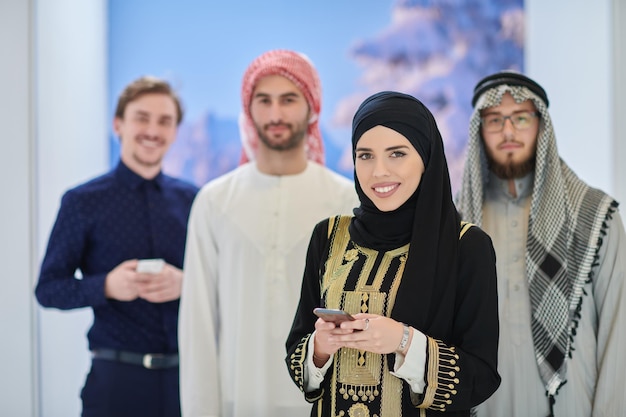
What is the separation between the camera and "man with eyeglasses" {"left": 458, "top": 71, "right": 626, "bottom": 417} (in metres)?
2.57

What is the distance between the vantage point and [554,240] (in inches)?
104

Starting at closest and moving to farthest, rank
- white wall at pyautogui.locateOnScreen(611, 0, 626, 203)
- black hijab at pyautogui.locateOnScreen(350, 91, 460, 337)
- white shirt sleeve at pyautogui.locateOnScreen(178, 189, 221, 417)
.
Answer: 1. black hijab at pyautogui.locateOnScreen(350, 91, 460, 337)
2. white shirt sleeve at pyautogui.locateOnScreen(178, 189, 221, 417)
3. white wall at pyautogui.locateOnScreen(611, 0, 626, 203)

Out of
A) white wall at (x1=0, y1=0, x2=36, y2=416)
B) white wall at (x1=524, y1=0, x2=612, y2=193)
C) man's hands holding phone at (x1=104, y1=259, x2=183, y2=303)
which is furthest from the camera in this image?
white wall at (x1=524, y1=0, x2=612, y2=193)

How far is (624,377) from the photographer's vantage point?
8.36 feet

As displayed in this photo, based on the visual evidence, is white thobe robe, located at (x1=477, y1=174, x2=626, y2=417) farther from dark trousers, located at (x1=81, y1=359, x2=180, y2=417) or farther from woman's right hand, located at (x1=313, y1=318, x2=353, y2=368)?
dark trousers, located at (x1=81, y1=359, x2=180, y2=417)

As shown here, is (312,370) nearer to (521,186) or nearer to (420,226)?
(420,226)

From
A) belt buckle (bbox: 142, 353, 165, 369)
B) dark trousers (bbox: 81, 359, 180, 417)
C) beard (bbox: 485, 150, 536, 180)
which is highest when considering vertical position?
beard (bbox: 485, 150, 536, 180)

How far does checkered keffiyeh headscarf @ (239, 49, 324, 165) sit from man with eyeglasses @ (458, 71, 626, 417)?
77 centimetres

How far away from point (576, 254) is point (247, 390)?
1440 mm

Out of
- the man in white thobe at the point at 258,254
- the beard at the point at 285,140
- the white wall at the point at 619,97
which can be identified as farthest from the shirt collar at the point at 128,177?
the white wall at the point at 619,97

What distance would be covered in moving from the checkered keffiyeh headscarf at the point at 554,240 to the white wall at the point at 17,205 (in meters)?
2.43

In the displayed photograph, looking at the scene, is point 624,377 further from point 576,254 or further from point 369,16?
point 369,16

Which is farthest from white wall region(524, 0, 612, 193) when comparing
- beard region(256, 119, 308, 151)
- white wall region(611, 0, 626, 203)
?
beard region(256, 119, 308, 151)

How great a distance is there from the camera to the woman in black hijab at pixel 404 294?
1918mm
